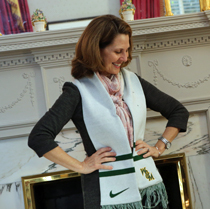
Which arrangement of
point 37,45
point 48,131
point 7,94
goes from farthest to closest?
point 7,94 → point 37,45 → point 48,131

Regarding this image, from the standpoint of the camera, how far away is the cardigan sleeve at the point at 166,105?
1361 mm

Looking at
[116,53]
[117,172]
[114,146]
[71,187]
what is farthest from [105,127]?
[71,187]

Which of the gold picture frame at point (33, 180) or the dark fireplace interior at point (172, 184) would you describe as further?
the dark fireplace interior at point (172, 184)

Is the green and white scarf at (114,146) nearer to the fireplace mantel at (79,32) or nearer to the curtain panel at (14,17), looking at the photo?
the fireplace mantel at (79,32)

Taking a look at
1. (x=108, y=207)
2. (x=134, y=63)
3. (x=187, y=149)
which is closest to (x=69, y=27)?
(x=134, y=63)

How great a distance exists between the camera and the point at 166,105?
4.52ft

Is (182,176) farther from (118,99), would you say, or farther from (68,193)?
(118,99)

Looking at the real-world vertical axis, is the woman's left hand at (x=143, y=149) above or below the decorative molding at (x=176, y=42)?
below

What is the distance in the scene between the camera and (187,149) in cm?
205

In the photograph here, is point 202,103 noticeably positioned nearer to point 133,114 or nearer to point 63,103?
point 133,114

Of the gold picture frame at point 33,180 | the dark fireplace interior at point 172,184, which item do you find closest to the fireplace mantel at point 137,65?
the gold picture frame at point 33,180

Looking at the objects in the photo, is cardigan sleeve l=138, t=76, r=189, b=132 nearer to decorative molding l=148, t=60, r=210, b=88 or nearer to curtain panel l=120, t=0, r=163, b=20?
decorative molding l=148, t=60, r=210, b=88

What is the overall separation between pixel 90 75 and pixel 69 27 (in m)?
0.87

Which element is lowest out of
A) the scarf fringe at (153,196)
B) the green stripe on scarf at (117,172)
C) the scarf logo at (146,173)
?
the scarf fringe at (153,196)
